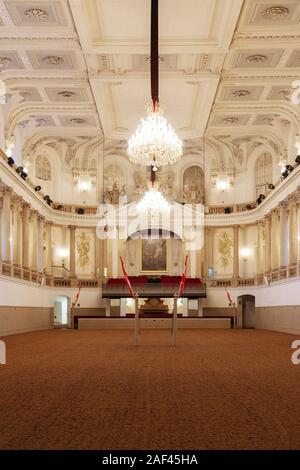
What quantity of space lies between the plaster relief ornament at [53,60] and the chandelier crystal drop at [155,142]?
5.71 metres

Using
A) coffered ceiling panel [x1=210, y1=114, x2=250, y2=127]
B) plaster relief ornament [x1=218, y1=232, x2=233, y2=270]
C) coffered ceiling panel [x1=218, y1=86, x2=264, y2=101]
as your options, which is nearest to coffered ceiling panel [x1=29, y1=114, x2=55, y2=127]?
coffered ceiling panel [x1=210, y1=114, x2=250, y2=127]

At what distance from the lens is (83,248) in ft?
116

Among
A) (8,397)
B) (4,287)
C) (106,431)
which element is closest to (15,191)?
(4,287)

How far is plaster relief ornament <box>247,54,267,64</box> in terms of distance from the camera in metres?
20.0

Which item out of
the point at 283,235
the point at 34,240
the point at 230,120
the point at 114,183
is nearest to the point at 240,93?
Answer: the point at 230,120

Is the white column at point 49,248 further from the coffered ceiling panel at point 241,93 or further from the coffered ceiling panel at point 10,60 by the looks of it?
the coffered ceiling panel at point 10,60

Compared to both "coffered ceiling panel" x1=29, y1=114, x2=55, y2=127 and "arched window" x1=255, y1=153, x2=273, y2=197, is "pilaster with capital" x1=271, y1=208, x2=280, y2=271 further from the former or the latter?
"coffered ceiling panel" x1=29, y1=114, x2=55, y2=127

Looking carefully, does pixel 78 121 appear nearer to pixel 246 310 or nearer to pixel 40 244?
pixel 40 244

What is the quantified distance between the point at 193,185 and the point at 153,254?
14.9 feet

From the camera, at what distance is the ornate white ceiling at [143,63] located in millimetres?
17188

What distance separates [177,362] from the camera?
11031 mm

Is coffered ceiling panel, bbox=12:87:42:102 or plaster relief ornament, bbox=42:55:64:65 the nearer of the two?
plaster relief ornament, bbox=42:55:64:65

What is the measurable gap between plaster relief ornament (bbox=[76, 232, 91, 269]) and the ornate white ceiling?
25.8 feet

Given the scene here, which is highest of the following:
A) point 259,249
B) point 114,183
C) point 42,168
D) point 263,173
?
point 42,168
